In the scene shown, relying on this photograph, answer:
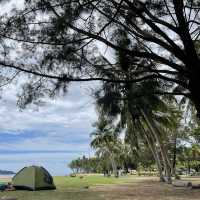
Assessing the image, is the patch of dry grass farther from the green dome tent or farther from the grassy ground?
the green dome tent

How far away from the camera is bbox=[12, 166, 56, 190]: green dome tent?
20.1 m

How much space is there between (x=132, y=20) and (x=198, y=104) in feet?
5.46

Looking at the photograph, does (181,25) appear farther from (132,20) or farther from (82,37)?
(82,37)

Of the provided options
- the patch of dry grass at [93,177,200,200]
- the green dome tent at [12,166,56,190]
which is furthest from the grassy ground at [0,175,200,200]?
the green dome tent at [12,166,56,190]

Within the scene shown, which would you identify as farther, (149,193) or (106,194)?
(149,193)

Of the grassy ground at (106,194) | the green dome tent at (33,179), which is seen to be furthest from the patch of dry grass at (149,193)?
the green dome tent at (33,179)

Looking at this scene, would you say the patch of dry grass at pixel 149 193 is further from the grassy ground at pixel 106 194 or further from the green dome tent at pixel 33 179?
the green dome tent at pixel 33 179

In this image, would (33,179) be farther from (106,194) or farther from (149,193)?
(149,193)

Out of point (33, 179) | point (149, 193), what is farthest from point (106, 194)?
point (33, 179)

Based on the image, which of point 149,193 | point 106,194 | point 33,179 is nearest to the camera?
point 106,194

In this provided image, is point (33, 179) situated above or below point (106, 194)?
above

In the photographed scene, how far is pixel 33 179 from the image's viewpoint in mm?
20297

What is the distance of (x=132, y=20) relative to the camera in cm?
709

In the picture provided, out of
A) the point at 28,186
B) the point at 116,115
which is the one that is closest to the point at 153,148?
the point at 28,186
